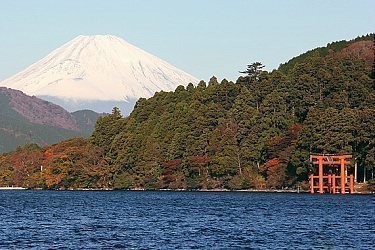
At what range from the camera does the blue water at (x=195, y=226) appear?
1918 inches

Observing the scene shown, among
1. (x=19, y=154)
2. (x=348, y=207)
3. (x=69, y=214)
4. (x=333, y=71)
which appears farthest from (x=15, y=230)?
(x=19, y=154)

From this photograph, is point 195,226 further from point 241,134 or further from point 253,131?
point 241,134

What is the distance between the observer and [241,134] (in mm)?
128625

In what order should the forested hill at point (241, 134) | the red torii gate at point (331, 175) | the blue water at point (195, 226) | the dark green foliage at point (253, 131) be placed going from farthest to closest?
the forested hill at point (241, 134)
the dark green foliage at point (253, 131)
the red torii gate at point (331, 175)
the blue water at point (195, 226)

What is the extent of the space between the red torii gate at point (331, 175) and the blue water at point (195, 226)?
63.7 feet

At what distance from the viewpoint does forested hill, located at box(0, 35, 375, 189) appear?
114 metres

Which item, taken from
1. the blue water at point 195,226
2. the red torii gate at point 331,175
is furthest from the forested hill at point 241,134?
the blue water at point 195,226

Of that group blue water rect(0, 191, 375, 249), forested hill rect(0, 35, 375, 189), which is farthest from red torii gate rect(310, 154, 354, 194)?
blue water rect(0, 191, 375, 249)

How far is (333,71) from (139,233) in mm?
78935

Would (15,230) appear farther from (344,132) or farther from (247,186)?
(247,186)

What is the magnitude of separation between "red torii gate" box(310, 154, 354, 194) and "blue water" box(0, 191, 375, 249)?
63.7ft

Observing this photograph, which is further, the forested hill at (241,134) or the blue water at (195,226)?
the forested hill at (241,134)

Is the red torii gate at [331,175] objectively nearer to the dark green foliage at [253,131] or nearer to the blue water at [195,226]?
the dark green foliage at [253,131]

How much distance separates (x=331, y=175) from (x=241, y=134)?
20.5 meters
